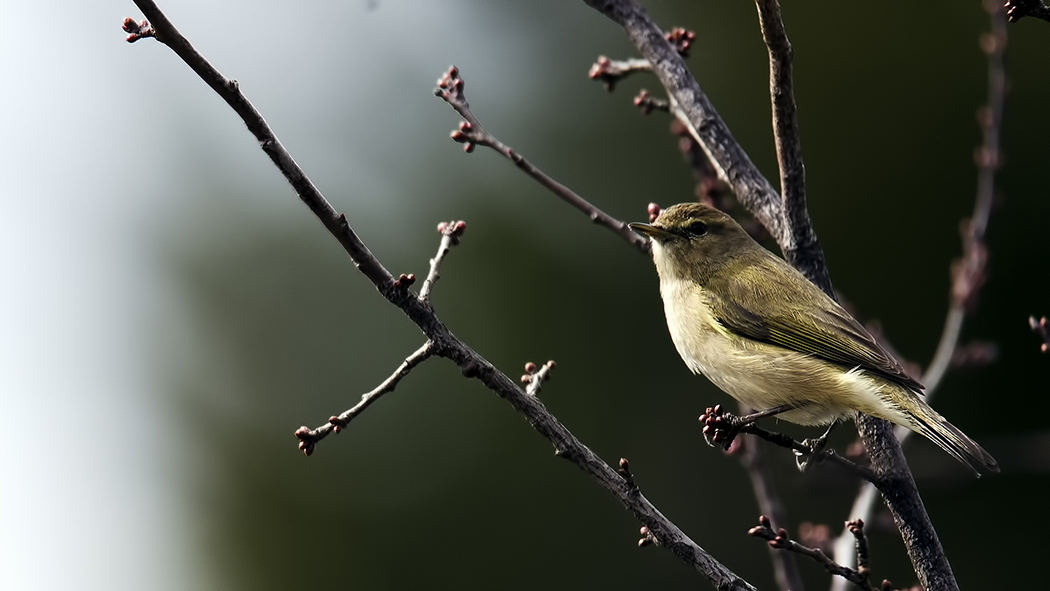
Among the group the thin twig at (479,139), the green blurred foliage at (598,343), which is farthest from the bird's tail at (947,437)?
the green blurred foliage at (598,343)

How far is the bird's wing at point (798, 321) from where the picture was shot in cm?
437

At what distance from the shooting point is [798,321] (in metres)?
4.63

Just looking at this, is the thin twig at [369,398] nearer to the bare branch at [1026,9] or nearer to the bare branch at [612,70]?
the bare branch at [1026,9]

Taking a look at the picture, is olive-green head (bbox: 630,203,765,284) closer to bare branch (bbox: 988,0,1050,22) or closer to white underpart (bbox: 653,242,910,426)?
white underpart (bbox: 653,242,910,426)

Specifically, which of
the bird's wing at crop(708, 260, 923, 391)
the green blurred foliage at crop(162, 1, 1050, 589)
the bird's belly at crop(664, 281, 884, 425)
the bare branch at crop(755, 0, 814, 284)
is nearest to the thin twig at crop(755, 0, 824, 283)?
Result: the bare branch at crop(755, 0, 814, 284)

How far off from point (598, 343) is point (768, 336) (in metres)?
6.34

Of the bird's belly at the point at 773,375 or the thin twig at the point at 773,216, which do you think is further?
the bird's belly at the point at 773,375

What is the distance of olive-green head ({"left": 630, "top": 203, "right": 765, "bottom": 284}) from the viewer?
5242 millimetres

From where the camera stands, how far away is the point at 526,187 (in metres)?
12.5

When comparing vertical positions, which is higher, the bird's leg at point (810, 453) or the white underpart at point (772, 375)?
the white underpart at point (772, 375)

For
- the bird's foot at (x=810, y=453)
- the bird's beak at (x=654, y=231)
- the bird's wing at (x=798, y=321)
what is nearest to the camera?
the bird's foot at (x=810, y=453)

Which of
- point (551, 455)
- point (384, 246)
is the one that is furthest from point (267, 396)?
point (551, 455)

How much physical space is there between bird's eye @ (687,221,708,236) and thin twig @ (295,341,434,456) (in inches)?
108

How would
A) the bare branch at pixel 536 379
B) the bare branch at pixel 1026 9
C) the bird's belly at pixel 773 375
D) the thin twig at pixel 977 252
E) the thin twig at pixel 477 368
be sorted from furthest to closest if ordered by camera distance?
the thin twig at pixel 977 252 → the bird's belly at pixel 773 375 → the bare branch at pixel 536 379 → the thin twig at pixel 477 368 → the bare branch at pixel 1026 9
